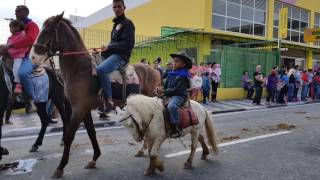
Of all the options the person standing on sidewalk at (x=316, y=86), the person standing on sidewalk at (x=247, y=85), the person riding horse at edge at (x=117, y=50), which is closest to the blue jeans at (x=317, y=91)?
the person standing on sidewalk at (x=316, y=86)

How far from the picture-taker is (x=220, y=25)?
2531cm

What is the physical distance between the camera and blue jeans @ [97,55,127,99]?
630 cm

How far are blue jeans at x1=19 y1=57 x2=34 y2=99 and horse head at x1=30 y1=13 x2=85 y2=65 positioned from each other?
1.18 m

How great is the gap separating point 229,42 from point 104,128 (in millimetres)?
→ 16496

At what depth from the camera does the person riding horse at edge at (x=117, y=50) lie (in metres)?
6.35

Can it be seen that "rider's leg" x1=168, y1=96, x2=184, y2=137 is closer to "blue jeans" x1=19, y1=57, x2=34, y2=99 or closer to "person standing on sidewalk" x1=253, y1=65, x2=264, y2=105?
"blue jeans" x1=19, y1=57, x2=34, y2=99

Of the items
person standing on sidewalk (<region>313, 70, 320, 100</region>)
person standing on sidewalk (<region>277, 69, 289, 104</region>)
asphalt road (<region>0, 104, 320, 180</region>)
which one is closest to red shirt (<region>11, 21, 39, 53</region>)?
asphalt road (<region>0, 104, 320, 180</region>)

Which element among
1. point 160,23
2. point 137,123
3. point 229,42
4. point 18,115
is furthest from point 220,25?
A: point 137,123

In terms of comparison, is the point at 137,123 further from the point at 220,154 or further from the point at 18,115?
the point at 18,115

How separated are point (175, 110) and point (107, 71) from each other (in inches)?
46.9

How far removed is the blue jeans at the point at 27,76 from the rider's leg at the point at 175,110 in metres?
2.67

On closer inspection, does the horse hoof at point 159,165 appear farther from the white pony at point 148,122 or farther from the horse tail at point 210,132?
the horse tail at point 210,132

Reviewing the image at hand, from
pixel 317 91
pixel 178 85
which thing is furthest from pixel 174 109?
pixel 317 91

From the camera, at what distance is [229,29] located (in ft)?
85.6
